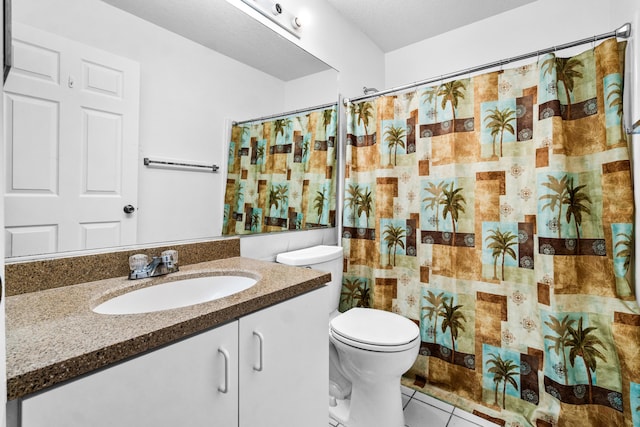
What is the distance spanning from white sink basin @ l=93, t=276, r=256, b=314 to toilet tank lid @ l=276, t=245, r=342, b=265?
422 millimetres

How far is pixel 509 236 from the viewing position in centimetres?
159

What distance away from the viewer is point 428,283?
182cm

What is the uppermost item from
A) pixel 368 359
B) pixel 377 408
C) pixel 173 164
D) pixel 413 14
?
pixel 413 14

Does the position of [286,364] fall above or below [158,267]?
below

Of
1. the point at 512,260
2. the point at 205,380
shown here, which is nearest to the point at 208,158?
the point at 205,380

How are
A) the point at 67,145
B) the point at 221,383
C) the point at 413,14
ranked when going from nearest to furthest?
1. the point at 221,383
2. the point at 67,145
3. the point at 413,14

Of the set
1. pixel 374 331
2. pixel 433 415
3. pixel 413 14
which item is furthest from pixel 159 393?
pixel 413 14

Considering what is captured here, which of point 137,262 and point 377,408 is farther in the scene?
point 377,408

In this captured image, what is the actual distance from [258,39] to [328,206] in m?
1.01

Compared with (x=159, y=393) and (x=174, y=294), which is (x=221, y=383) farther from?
(x=174, y=294)

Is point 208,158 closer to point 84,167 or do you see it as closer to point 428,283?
point 84,167

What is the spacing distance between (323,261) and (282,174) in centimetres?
53

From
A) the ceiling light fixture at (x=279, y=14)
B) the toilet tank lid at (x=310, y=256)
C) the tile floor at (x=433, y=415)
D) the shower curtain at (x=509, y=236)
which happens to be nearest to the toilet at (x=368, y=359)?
the toilet tank lid at (x=310, y=256)

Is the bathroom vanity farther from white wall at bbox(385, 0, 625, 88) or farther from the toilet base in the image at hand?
white wall at bbox(385, 0, 625, 88)
